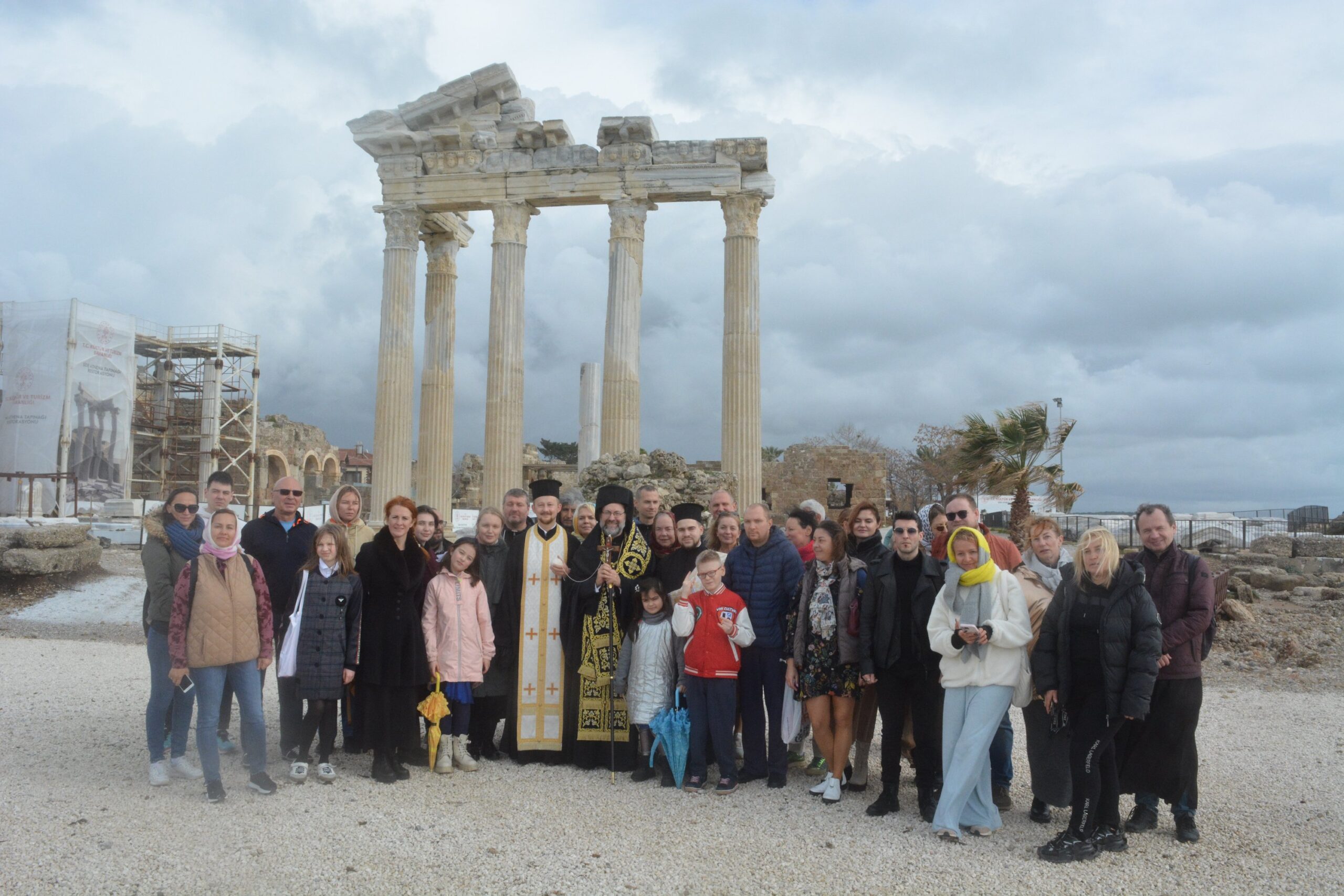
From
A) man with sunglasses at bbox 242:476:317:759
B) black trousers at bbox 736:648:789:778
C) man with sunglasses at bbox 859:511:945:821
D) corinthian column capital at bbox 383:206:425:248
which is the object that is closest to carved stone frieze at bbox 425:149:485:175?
corinthian column capital at bbox 383:206:425:248

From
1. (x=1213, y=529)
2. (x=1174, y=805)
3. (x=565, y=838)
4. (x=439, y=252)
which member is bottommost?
(x=565, y=838)

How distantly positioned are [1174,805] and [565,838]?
338 centimetres

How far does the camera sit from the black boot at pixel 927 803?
5.43 metres

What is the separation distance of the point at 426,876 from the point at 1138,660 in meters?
3.71

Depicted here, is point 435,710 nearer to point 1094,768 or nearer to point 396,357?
point 1094,768

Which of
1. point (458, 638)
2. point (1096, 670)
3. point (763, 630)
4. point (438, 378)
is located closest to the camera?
point (1096, 670)

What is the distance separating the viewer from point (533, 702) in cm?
664

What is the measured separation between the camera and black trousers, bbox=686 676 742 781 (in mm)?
5980

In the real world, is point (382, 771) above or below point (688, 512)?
below

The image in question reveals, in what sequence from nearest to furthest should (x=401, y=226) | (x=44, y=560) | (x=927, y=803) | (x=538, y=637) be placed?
1. (x=927, y=803)
2. (x=538, y=637)
3. (x=44, y=560)
4. (x=401, y=226)

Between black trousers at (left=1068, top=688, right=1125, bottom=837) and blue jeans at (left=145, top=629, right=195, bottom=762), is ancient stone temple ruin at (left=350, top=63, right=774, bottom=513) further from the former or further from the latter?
black trousers at (left=1068, top=688, right=1125, bottom=837)

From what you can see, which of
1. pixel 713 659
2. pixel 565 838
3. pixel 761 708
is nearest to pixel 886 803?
pixel 761 708

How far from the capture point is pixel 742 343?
736 inches

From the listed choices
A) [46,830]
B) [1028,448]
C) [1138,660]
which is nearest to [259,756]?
[46,830]
